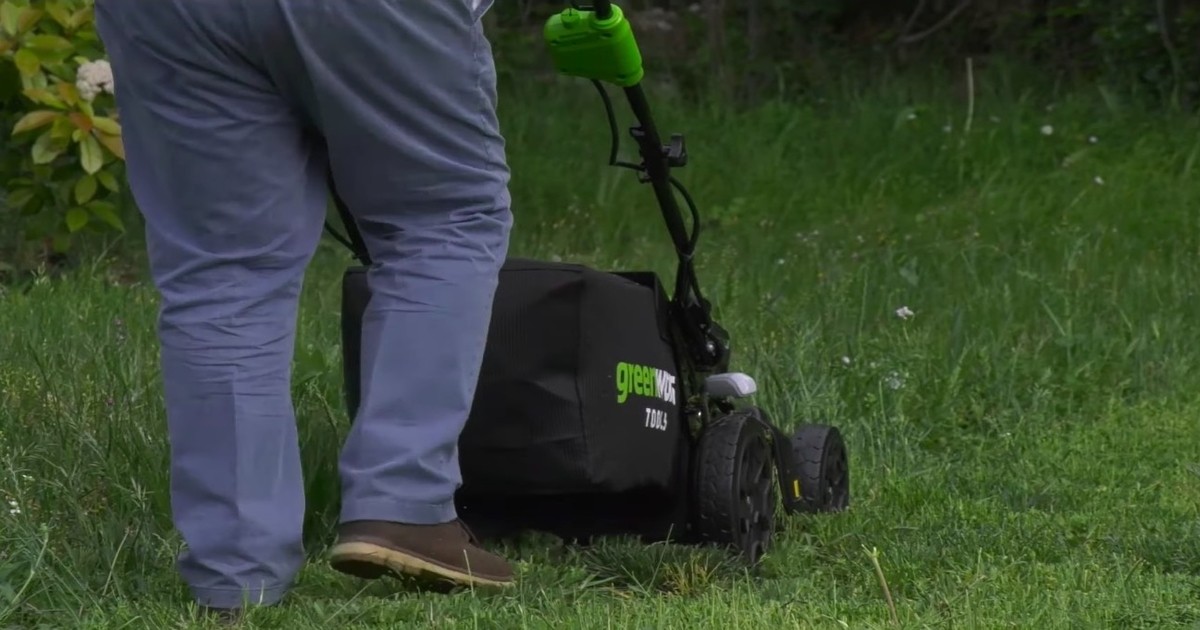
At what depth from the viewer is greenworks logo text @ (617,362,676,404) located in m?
3.13

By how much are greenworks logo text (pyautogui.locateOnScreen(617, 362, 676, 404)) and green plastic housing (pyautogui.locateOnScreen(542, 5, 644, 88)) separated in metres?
0.49

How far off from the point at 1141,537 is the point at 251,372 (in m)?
1.56

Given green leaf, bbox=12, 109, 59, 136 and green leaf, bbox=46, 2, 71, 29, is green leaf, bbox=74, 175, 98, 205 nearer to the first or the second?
green leaf, bbox=12, 109, 59, 136

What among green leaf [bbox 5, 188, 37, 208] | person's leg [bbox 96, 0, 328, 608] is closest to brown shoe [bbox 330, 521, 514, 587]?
person's leg [bbox 96, 0, 328, 608]

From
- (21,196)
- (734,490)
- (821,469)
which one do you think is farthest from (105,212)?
(734,490)

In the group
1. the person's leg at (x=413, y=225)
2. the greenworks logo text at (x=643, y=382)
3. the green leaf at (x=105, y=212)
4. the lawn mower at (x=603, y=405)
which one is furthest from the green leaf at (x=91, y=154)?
the person's leg at (x=413, y=225)

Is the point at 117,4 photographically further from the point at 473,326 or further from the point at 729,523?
the point at 729,523

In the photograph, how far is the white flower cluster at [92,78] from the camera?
5371 mm

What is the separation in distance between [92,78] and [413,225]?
292 centimetres

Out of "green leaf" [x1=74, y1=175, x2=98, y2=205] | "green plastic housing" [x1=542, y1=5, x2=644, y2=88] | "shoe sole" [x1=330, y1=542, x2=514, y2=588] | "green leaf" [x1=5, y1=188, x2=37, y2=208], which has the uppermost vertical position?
"green plastic housing" [x1=542, y1=5, x2=644, y2=88]

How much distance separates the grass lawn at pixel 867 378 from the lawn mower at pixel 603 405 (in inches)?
4.1

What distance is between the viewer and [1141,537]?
128 inches

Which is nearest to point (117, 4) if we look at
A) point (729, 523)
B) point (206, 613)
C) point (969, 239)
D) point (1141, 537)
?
point (206, 613)

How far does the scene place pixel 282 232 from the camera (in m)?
2.74
